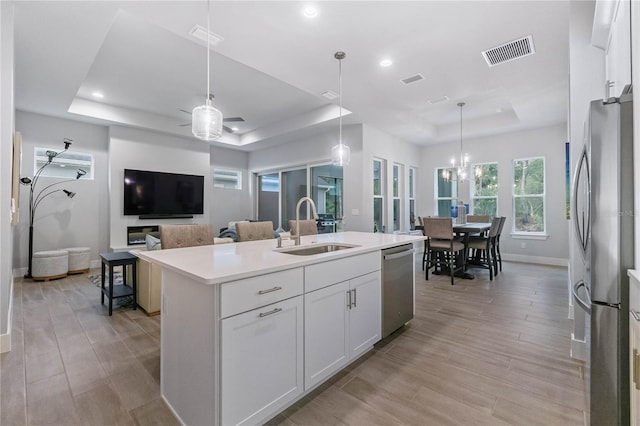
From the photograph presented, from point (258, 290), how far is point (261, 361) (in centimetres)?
38

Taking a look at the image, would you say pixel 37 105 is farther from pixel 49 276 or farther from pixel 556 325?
pixel 556 325

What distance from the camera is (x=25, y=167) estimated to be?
17.0ft

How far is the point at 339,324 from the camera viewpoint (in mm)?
2059

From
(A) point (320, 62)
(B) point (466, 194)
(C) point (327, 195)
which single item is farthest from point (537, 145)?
(A) point (320, 62)

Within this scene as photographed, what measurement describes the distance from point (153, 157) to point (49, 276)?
9.50 feet

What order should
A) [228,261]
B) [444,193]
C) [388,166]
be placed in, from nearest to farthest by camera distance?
1. [228,261]
2. [388,166]
3. [444,193]

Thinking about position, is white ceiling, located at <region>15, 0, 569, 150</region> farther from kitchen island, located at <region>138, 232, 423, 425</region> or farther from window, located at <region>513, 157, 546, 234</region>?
kitchen island, located at <region>138, 232, 423, 425</region>

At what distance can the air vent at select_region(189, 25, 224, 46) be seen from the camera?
2.64 meters

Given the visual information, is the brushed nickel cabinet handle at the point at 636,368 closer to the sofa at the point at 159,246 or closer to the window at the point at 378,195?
the sofa at the point at 159,246

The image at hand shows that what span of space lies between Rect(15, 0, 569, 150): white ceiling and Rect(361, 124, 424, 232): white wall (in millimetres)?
411

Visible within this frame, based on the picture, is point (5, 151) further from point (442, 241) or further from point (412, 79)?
point (442, 241)

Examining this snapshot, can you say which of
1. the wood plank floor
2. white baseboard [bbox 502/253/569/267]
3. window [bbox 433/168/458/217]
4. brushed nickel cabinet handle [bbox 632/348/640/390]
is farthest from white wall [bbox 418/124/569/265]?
brushed nickel cabinet handle [bbox 632/348/640/390]

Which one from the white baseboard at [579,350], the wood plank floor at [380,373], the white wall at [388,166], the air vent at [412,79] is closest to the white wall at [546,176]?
the white wall at [388,166]

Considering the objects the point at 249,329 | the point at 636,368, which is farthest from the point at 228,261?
the point at 636,368
